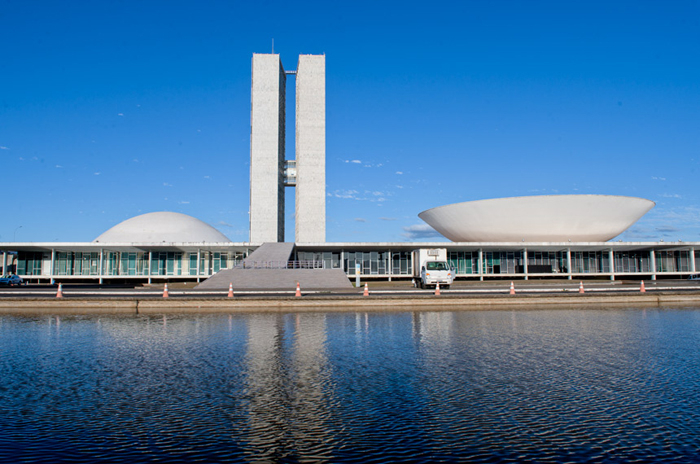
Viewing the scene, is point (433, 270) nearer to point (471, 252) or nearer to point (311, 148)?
point (471, 252)

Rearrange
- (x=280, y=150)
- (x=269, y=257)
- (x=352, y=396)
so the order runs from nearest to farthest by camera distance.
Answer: (x=352, y=396), (x=269, y=257), (x=280, y=150)

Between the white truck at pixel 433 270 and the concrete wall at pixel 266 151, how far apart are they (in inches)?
1334

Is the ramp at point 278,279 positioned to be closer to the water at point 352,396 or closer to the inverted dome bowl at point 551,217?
the water at point 352,396

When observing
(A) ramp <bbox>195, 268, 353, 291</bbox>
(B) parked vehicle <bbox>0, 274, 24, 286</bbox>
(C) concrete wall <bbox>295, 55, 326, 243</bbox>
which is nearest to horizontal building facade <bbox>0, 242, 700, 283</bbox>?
(B) parked vehicle <bbox>0, 274, 24, 286</bbox>

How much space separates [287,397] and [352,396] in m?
1.00

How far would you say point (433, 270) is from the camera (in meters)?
34.6

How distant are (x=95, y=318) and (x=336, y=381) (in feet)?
45.1

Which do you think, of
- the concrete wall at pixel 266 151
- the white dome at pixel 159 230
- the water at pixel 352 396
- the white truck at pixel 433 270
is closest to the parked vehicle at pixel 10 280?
the white dome at pixel 159 230

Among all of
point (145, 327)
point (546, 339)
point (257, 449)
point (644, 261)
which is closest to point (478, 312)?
point (546, 339)

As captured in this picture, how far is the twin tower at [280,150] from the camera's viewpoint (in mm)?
70812

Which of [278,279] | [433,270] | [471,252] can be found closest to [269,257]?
[278,279]

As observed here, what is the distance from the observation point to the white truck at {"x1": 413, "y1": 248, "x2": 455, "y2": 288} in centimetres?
3394

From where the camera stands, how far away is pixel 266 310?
2147cm

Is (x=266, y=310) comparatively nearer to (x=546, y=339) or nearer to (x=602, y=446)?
(x=546, y=339)
